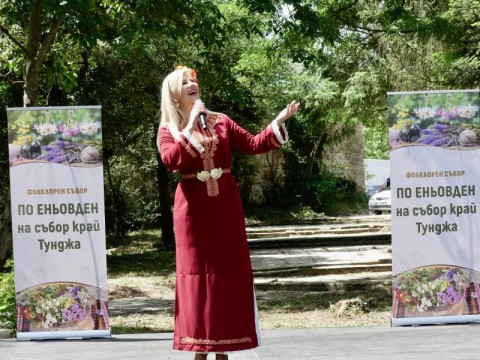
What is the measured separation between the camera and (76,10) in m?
10.6

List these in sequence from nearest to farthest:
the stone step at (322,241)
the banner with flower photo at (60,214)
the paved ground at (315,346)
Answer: the paved ground at (315,346) → the banner with flower photo at (60,214) → the stone step at (322,241)

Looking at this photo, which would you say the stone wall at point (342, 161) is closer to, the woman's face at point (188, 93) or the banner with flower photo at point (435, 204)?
the banner with flower photo at point (435, 204)

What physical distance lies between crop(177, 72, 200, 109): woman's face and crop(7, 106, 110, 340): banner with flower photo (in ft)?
8.94

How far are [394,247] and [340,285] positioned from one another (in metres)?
5.80

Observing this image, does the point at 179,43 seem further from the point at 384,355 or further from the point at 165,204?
the point at 384,355

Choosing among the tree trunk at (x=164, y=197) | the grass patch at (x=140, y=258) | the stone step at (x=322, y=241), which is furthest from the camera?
the stone step at (x=322, y=241)

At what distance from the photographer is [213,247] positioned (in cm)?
522

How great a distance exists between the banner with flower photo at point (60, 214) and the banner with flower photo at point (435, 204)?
8.55 feet

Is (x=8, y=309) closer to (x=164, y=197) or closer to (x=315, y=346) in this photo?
(x=315, y=346)

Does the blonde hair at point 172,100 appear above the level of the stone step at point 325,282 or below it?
above

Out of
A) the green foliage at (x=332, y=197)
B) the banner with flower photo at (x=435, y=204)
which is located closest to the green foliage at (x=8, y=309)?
the banner with flower photo at (x=435, y=204)

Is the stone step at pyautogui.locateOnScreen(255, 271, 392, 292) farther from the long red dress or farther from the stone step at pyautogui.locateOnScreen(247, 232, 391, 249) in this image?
the long red dress

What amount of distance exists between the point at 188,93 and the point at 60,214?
9.76ft

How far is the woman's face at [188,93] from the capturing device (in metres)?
5.25
